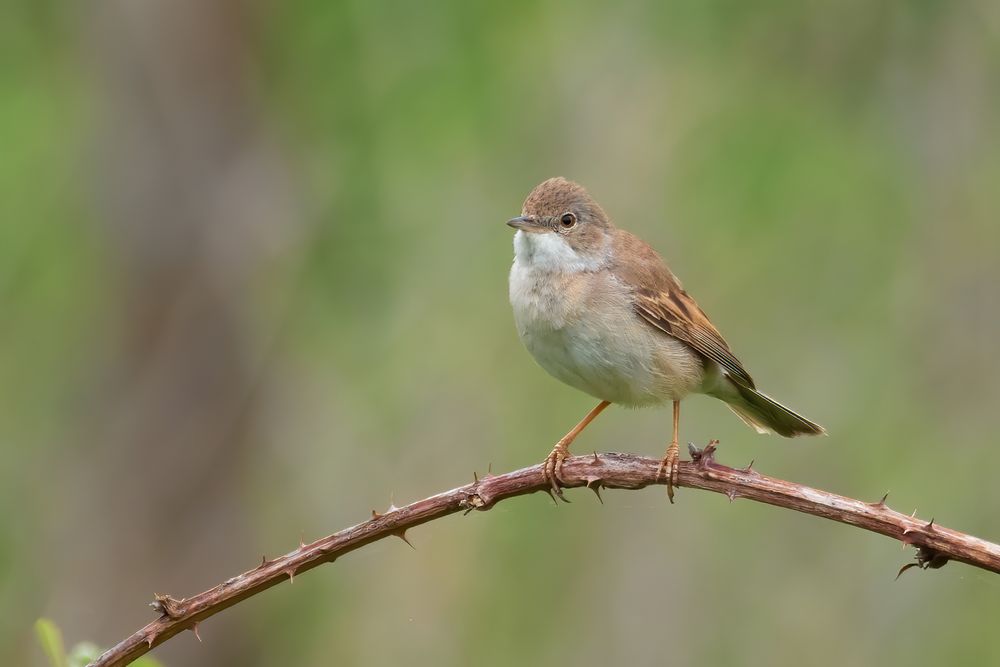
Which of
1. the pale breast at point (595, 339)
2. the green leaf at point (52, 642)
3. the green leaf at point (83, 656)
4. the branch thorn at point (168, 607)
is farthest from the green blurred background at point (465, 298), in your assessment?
the green leaf at point (52, 642)

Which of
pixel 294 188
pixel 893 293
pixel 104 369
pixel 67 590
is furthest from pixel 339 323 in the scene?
pixel 893 293

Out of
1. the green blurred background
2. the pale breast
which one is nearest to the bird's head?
the pale breast

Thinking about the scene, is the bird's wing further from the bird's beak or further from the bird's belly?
the bird's beak

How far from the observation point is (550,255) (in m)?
5.09

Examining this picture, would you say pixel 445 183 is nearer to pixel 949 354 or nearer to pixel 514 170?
pixel 514 170

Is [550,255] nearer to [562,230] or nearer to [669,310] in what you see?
[562,230]

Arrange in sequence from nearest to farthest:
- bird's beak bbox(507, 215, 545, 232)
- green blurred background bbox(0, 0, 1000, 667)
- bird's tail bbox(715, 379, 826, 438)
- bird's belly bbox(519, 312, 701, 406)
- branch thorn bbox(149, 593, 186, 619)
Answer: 1. branch thorn bbox(149, 593, 186, 619)
2. bird's belly bbox(519, 312, 701, 406)
3. bird's tail bbox(715, 379, 826, 438)
4. bird's beak bbox(507, 215, 545, 232)
5. green blurred background bbox(0, 0, 1000, 667)

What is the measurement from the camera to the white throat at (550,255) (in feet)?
16.5

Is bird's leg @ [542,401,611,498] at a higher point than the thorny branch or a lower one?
higher

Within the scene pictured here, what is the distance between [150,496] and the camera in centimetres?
867

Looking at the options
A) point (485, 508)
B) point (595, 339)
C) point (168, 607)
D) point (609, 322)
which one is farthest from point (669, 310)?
point (168, 607)

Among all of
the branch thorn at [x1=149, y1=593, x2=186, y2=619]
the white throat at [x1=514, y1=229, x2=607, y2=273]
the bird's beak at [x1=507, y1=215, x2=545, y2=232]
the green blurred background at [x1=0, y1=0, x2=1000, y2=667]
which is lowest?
the branch thorn at [x1=149, y1=593, x2=186, y2=619]

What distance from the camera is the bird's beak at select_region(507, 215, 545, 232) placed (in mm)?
5168

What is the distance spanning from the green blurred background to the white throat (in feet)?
10.2
